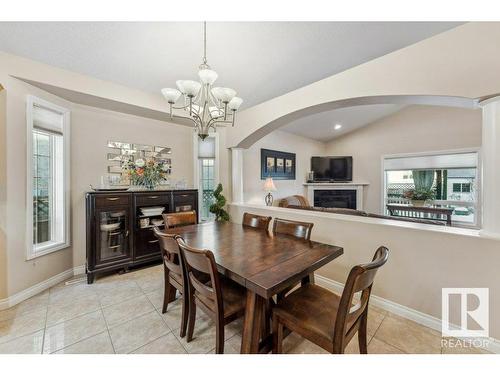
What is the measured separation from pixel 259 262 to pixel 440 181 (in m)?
5.87

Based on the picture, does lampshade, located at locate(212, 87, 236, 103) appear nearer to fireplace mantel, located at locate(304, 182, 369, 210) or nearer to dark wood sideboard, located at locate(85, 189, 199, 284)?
dark wood sideboard, located at locate(85, 189, 199, 284)

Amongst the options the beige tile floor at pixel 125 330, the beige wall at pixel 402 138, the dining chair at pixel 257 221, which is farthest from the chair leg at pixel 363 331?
the beige wall at pixel 402 138

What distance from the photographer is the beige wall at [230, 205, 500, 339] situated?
5.05 ft

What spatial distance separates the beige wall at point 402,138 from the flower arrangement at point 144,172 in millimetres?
5442

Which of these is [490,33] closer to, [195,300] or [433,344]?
[433,344]

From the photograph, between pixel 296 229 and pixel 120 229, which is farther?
pixel 120 229

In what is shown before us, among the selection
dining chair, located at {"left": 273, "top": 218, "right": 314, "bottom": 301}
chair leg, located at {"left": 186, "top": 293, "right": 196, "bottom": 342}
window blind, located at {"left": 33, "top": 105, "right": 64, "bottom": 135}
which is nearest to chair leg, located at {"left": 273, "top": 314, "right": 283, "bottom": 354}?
dining chair, located at {"left": 273, "top": 218, "right": 314, "bottom": 301}

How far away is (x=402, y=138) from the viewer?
17.1 feet

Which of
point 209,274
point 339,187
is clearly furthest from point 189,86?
point 339,187

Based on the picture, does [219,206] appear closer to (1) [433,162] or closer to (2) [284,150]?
(2) [284,150]

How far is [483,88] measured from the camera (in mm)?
1523

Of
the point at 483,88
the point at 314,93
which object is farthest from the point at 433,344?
the point at 314,93

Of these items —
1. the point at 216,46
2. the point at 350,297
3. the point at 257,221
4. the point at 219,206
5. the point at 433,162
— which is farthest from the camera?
the point at 433,162

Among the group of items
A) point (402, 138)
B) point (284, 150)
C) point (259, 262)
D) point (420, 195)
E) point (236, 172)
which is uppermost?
point (402, 138)
